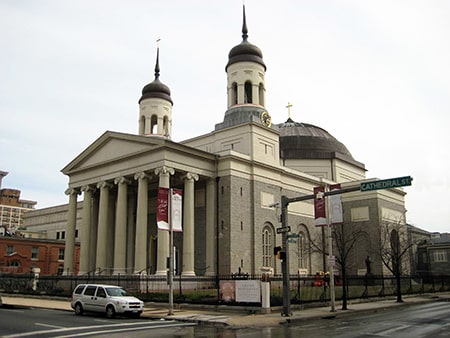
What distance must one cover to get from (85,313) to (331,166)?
44140mm

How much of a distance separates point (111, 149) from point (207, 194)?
10.9 metres

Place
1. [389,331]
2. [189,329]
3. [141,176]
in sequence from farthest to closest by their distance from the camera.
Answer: [141,176] < [189,329] < [389,331]

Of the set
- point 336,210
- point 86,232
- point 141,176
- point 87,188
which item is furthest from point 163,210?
point 87,188

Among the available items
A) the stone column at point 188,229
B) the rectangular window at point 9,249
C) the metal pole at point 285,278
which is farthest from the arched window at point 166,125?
the metal pole at point 285,278

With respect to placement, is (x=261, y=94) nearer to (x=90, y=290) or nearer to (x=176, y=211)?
(x=176, y=211)

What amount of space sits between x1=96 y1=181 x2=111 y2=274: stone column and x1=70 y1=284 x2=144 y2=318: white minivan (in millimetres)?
19413

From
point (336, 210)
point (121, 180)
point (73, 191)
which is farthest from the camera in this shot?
point (73, 191)

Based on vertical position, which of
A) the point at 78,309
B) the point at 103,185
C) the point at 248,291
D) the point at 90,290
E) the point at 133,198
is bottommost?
the point at 78,309

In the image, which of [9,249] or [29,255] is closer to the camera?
[9,249]

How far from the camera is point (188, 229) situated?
138 feet

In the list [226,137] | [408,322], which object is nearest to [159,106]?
[226,137]

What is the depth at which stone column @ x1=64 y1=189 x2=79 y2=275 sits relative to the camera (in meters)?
49.0

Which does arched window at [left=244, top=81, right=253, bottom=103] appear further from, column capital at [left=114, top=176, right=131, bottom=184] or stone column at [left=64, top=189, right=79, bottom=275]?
stone column at [left=64, top=189, right=79, bottom=275]

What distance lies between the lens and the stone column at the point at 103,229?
4584 centimetres
